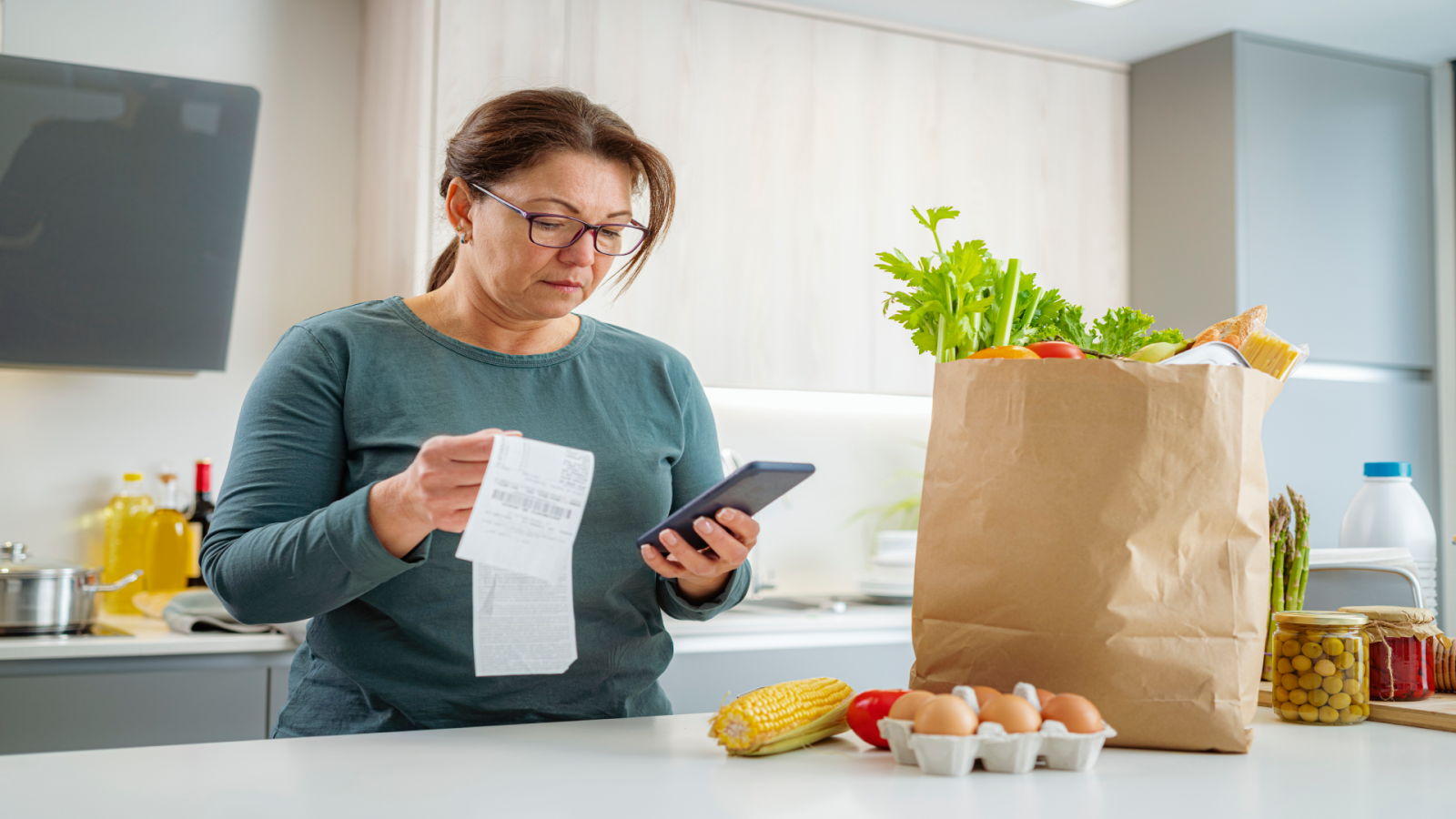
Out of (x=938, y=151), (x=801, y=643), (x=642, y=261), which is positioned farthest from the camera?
(x=938, y=151)

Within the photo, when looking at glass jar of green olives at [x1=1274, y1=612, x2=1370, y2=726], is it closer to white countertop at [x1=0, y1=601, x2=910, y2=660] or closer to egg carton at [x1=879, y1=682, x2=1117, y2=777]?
egg carton at [x1=879, y1=682, x2=1117, y2=777]

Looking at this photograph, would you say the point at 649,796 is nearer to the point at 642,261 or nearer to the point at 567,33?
the point at 642,261

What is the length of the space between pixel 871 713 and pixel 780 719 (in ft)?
0.25

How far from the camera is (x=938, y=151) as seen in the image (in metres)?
2.82

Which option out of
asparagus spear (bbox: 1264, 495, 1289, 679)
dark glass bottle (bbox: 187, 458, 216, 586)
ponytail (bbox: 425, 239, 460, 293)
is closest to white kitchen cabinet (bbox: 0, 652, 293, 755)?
Answer: dark glass bottle (bbox: 187, 458, 216, 586)

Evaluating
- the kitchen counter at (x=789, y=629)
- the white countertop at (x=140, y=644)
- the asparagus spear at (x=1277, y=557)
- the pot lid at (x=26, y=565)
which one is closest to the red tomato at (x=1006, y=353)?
the asparagus spear at (x=1277, y=557)

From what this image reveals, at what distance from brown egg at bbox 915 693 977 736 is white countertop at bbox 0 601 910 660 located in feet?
4.29

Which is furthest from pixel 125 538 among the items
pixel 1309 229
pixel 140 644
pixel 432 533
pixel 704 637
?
pixel 1309 229

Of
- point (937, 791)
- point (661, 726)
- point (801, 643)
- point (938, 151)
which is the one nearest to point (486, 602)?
point (661, 726)

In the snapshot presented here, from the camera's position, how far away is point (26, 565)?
6.40 ft

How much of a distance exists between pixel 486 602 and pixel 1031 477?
0.46 m

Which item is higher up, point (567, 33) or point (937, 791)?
point (567, 33)

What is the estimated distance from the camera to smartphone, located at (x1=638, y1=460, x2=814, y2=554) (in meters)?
0.89

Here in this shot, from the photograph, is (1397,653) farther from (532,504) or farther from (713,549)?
(532,504)
